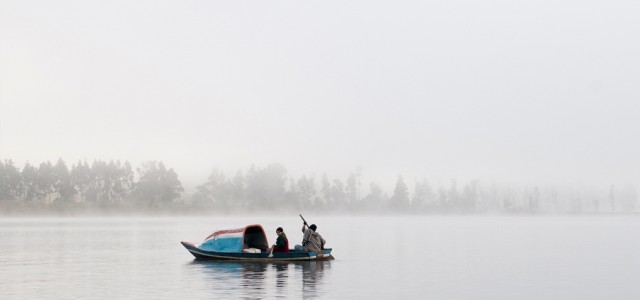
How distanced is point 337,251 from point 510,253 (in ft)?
58.0

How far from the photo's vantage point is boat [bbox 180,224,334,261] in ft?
209

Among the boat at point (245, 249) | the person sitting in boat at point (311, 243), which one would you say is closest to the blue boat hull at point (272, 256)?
the boat at point (245, 249)

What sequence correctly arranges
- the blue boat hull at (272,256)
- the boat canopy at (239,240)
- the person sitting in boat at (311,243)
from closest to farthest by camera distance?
the blue boat hull at (272,256) → the person sitting in boat at (311,243) → the boat canopy at (239,240)

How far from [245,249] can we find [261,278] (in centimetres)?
1307

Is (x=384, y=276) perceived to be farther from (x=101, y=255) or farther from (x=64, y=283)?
(x=101, y=255)

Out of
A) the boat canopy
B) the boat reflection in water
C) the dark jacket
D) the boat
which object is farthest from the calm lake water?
the boat canopy

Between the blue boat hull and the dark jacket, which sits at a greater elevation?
the dark jacket

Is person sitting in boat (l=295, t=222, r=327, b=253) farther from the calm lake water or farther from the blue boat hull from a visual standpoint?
the calm lake water

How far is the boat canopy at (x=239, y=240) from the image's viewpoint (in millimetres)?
66000

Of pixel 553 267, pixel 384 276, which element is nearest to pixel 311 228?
pixel 384 276

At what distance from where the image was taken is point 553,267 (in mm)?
64938

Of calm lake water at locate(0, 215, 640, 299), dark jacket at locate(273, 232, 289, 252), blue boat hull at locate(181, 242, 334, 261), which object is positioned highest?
dark jacket at locate(273, 232, 289, 252)

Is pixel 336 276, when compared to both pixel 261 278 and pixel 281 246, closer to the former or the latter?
pixel 261 278

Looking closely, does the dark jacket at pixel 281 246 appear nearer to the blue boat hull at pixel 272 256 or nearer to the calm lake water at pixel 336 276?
the blue boat hull at pixel 272 256
